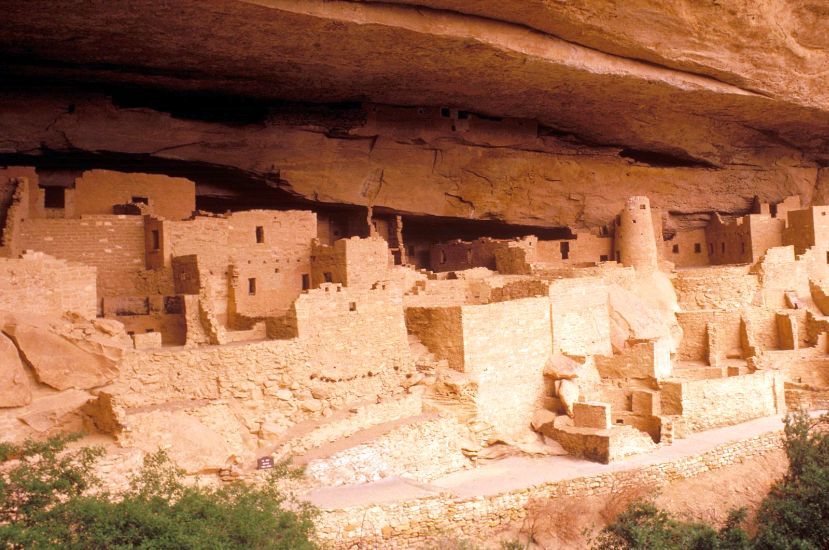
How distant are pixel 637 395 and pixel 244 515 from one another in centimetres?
1079

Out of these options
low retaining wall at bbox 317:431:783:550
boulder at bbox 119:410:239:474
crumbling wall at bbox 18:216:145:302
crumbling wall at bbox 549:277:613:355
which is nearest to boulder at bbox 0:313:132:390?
boulder at bbox 119:410:239:474

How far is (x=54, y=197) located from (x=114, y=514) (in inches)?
556

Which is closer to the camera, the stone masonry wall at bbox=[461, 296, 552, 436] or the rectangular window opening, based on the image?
the stone masonry wall at bbox=[461, 296, 552, 436]

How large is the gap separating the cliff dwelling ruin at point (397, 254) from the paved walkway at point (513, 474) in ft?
0.28

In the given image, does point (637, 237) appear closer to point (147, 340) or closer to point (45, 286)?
point (147, 340)

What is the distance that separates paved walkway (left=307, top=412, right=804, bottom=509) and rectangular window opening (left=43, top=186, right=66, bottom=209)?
11579 mm

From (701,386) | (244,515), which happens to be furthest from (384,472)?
(701,386)

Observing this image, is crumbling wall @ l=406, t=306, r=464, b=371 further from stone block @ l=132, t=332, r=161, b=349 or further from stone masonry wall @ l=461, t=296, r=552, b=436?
stone block @ l=132, t=332, r=161, b=349

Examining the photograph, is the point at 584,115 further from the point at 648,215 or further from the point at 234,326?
the point at 234,326

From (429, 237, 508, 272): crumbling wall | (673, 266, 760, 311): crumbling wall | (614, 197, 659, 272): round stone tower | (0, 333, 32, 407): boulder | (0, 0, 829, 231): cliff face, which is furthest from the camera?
(429, 237, 508, 272): crumbling wall

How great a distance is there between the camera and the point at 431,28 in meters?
15.6

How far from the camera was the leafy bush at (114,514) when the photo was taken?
7.60 m

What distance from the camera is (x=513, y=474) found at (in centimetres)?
1391

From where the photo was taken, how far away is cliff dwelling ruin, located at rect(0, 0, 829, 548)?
39.2ft
